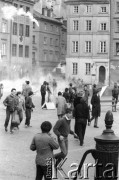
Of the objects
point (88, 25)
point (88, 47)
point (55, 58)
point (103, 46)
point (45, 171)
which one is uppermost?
point (88, 25)

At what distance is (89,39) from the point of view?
60.3m

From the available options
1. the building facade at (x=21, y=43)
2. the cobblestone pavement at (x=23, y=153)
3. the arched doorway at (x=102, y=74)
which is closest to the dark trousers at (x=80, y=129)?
the cobblestone pavement at (x=23, y=153)

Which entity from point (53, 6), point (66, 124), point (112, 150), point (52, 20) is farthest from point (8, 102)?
point (53, 6)

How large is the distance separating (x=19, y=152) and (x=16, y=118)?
4435 millimetres

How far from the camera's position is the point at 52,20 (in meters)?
74.5

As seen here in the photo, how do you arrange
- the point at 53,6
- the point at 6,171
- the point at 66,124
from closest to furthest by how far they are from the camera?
1. the point at 6,171
2. the point at 66,124
3. the point at 53,6

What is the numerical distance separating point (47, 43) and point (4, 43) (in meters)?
12.6

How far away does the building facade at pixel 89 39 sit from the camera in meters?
59.7

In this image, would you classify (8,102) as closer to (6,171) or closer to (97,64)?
(6,171)

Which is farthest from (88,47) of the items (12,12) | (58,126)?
(58,126)

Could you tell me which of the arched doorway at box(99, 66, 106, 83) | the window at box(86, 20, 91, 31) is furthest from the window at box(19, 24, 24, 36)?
the arched doorway at box(99, 66, 106, 83)

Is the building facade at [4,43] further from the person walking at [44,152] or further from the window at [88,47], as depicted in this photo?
the person walking at [44,152]

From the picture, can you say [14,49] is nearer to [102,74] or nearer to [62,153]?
[102,74]

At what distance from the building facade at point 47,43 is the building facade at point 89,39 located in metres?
10.8
